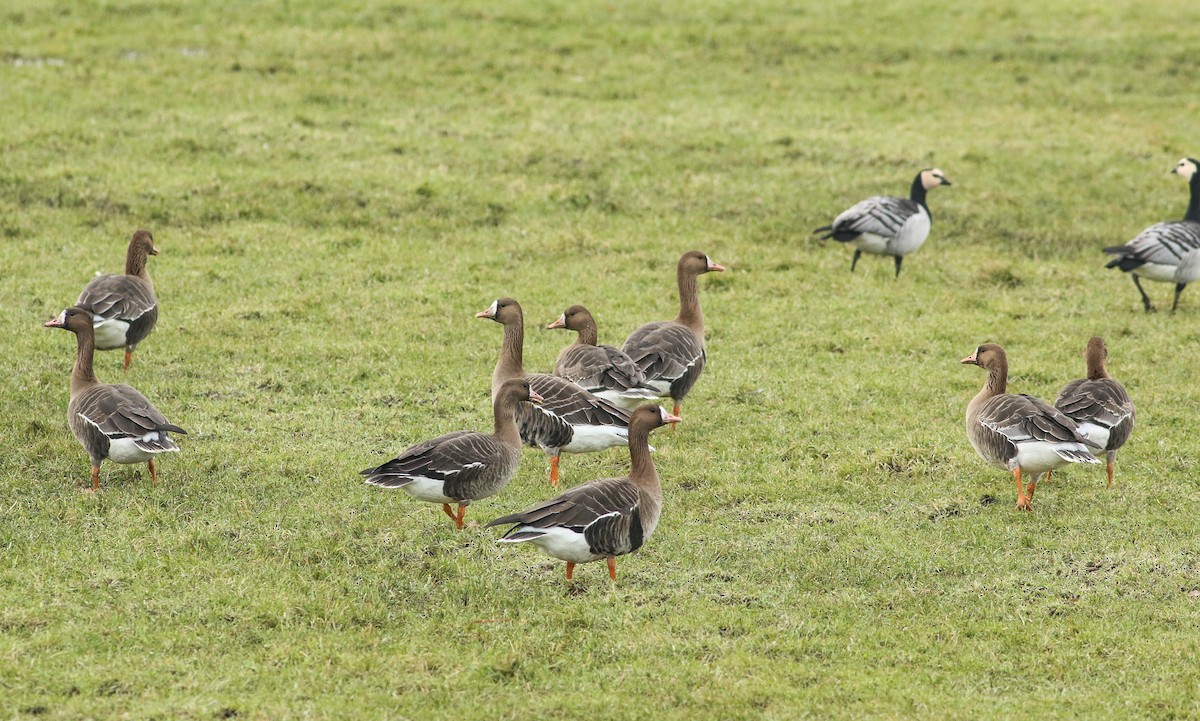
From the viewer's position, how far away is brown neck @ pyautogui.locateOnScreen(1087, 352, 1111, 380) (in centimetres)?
1227

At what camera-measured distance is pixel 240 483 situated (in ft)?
36.9

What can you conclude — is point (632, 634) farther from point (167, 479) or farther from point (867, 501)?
point (167, 479)

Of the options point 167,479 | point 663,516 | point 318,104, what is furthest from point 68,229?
point 663,516

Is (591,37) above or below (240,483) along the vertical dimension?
above

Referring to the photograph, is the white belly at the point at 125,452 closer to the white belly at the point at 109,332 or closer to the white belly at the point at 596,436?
the white belly at the point at 109,332

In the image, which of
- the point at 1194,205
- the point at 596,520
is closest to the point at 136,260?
the point at 596,520

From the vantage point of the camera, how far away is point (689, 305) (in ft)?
47.2

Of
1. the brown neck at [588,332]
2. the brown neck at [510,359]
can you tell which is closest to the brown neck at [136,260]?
the brown neck at [510,359]

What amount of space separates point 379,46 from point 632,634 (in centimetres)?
2079

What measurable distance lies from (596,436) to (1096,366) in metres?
4.82

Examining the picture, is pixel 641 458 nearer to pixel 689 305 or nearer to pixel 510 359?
pixel 510 359

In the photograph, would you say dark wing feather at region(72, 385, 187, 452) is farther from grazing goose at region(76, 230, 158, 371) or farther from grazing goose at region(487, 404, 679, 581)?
grazing goose at region(487, 404, 679, 581)

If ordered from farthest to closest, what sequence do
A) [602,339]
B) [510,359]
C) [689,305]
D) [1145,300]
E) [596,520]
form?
[1145,300], [602,339], [689,305], [510,359], [596,520]

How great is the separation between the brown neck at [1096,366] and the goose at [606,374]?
4.12 meters
